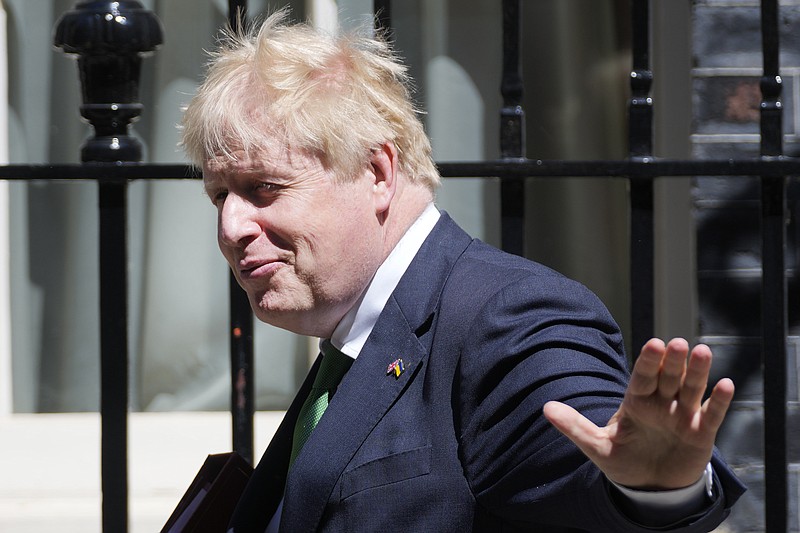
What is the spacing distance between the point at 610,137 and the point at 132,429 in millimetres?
1992

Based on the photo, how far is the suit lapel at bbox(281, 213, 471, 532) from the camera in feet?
5.48

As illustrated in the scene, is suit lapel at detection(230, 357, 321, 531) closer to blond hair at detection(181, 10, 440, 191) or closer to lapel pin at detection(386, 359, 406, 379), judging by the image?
lapel pin at detection(386, 359, 406, 379)

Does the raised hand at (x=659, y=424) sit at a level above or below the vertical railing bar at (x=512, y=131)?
below

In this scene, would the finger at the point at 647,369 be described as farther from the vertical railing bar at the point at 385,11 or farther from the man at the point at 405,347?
the vertical railing bar at the point at 385,11

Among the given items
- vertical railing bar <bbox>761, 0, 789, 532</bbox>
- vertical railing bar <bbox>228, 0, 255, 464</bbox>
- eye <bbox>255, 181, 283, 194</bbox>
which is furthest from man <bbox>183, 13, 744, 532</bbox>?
vertical railing bar <bbox>761, 0, 789, 532</bbox>

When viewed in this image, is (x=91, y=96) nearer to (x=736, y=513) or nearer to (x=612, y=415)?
(x=612, y=415)

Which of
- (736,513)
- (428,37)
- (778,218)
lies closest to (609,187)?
(428,37)

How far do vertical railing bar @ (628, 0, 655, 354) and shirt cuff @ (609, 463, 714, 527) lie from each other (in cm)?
93

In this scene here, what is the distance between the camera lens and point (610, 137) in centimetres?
399

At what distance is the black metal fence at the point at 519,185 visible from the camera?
2.22m

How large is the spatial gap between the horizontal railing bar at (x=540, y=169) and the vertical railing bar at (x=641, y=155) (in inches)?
1.6

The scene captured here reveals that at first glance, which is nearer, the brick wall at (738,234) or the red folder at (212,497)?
the red folder at (212,497)

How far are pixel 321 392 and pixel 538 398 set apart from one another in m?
0.57

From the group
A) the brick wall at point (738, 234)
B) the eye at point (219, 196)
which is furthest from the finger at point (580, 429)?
the brick wall at point (738, 234)
